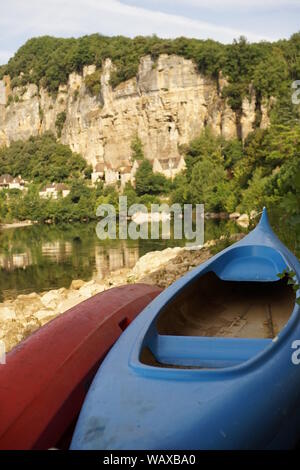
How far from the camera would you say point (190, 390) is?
2.58 m

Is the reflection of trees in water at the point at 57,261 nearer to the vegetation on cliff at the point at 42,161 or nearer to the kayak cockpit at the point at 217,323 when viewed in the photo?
the kayak cockpit at the point at 217,323

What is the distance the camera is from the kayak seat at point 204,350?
318 centimetres

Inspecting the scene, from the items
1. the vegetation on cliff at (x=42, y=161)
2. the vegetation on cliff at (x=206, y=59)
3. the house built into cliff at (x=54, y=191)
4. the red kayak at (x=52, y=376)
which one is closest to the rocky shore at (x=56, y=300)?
the red kayak at (x=52, y=376)

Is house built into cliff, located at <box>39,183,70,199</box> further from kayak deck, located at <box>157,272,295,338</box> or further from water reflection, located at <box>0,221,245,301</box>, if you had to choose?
kayak deck, located at <box>157,272,295,338</box>

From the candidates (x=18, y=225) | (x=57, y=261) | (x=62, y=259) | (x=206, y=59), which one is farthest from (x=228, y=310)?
(x=206, y=59)

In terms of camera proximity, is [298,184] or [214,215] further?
[214,215]

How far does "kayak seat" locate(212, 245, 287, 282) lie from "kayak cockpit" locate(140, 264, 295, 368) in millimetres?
74

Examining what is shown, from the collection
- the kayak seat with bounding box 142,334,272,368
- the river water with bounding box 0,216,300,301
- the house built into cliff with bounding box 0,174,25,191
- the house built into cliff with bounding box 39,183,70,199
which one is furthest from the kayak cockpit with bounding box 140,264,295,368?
the house built into cliff with bounding box 0,174,25,191

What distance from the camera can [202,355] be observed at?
3.25 metres

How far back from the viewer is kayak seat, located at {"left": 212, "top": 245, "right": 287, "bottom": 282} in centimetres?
498

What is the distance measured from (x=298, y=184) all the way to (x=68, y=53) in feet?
243

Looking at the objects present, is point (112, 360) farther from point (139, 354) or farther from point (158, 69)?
point (158, 69)

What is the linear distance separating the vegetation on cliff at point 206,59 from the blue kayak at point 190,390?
111 feet

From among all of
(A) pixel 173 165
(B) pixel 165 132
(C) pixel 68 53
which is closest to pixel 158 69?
(B) pixel 165 132
